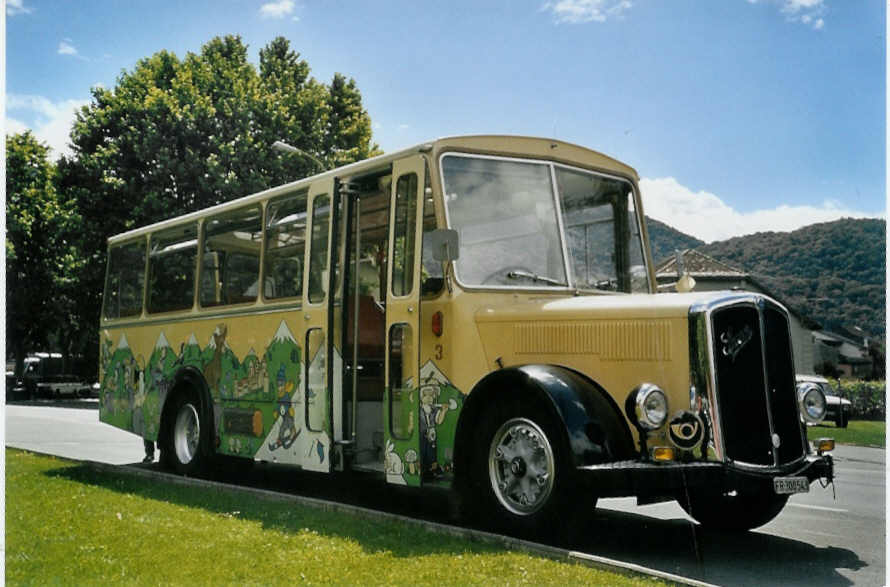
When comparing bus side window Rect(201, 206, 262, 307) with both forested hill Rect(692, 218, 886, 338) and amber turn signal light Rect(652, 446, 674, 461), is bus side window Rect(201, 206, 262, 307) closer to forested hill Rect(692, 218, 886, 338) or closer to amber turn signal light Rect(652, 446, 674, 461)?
forested hill Rect(692, 218, 886, 338)

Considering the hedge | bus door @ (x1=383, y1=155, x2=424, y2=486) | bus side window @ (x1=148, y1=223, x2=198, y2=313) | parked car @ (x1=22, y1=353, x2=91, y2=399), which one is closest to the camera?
bus door @ (x1=383, y1=155, x2=424, y2=486)

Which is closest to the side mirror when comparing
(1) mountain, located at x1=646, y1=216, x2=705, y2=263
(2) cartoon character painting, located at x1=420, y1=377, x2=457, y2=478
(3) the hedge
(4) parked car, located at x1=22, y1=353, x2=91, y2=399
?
(2) cartoon character painting, located at x1=420, y1=377, x2=457, y2=478

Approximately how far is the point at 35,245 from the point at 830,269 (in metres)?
25.8

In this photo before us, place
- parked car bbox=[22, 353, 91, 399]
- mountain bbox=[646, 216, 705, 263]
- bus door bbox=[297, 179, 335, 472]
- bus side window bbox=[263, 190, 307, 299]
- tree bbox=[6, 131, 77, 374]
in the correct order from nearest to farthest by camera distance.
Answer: mountain bbox=[646, 216, 705, 263] < bus door bbox=[297, 179, 335, 472] < bus side window bbox=[263, 190, 307, 299] < tree bbox=[6, 131, 77, 374] < parked car bbox=[22, 353, 91, 399]

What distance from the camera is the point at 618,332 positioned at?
7.20 m

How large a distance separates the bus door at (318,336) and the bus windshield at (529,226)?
1.86 m

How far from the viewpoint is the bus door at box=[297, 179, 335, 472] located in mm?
9461

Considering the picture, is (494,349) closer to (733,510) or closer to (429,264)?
(429,264)

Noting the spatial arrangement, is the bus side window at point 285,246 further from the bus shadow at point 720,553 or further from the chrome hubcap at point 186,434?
the bus shadow at point 720,553

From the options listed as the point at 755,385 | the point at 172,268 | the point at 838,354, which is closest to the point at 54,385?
the point at 172,268

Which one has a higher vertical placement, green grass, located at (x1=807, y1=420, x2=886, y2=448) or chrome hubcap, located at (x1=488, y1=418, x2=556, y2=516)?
chrome hubcap, located at (x1=488, y1=418, x2=556, y2=516)

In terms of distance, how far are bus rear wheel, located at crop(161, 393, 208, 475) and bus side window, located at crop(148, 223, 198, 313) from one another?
4.01 ft

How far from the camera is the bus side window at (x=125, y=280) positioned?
44.8ft

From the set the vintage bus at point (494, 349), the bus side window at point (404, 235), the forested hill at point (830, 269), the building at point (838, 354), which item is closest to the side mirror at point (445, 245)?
the vintage bus at point (494, 349)
